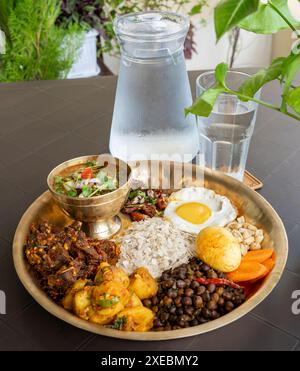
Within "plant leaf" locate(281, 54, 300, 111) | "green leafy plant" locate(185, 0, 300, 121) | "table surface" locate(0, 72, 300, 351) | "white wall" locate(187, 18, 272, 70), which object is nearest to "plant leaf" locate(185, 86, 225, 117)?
"green leafy plant" locate(185, 0, 300, 121)

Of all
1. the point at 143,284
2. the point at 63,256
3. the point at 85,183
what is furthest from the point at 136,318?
the point at 85,183

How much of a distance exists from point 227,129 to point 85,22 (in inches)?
70.9

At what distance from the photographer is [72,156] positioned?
4.28 ft

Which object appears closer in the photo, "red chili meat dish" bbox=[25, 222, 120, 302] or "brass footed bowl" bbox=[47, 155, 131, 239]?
"red chili meat dish" bbox=[25, 222, 120, 302]

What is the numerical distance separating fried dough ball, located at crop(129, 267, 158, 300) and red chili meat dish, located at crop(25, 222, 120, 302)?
0.08m

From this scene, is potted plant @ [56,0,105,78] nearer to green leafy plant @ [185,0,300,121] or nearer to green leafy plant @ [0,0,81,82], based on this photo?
green leafy plant @ [0,0,81,82]

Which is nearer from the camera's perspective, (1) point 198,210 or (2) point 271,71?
(2) point 271,71

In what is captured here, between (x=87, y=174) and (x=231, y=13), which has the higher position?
(x=231, y=13)

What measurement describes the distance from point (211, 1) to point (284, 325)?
2364mm

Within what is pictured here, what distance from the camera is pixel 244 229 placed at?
97cm

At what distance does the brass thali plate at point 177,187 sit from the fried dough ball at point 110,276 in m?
0.08

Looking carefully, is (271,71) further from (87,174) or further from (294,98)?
(87,174)

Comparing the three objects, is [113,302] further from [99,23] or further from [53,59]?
[99,23]

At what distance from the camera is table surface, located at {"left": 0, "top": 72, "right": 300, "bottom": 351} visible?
781 millimetres
